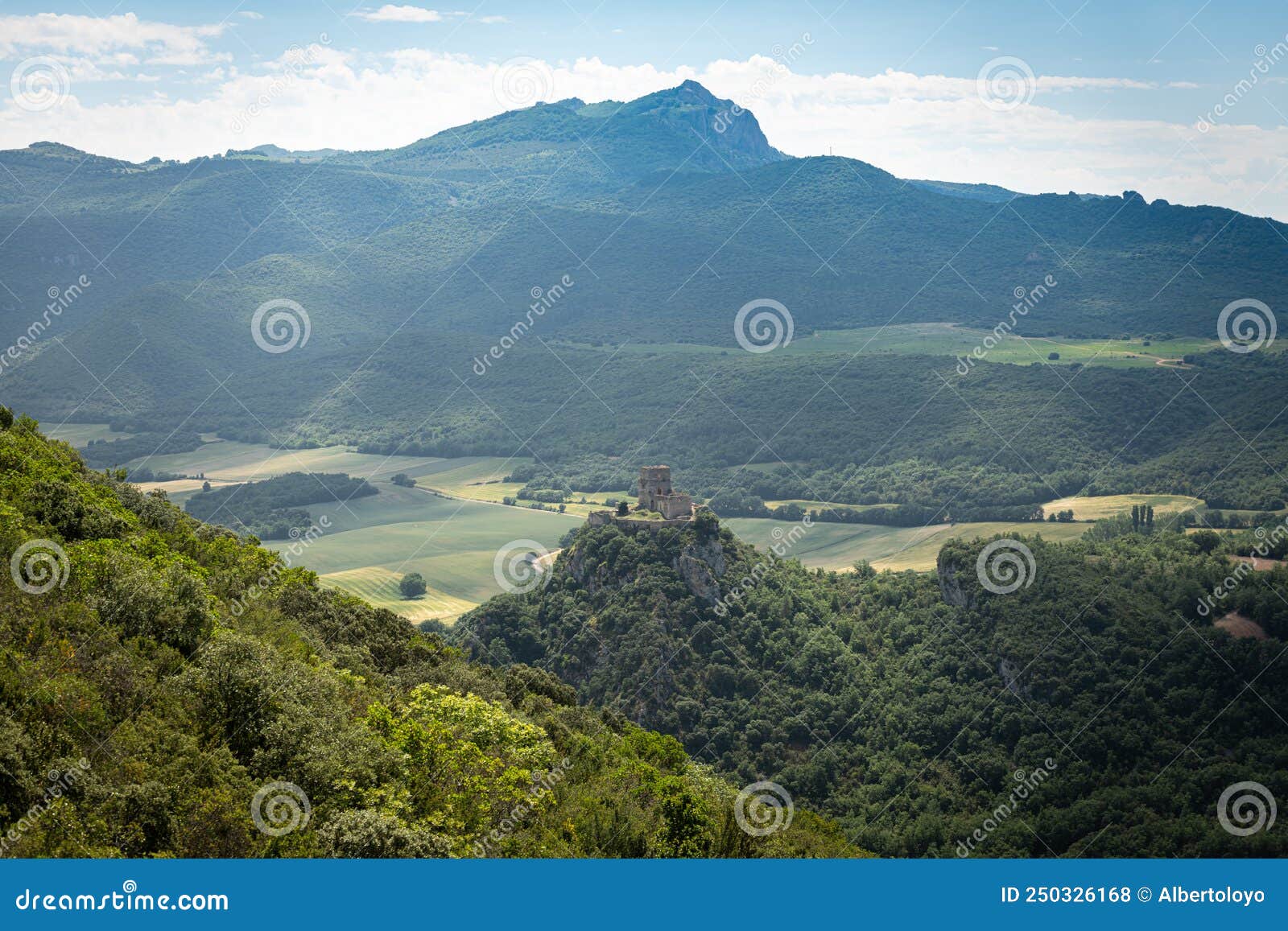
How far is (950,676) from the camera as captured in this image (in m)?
63.1

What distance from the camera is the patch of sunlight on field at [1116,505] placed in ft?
371

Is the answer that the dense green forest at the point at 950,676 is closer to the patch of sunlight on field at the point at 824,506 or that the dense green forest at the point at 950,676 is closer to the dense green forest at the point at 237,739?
the dense green forest at the point at 237,739

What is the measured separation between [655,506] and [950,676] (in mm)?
20822

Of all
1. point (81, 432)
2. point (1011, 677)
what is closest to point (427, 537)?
point (1011, 677)

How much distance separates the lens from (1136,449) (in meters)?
146

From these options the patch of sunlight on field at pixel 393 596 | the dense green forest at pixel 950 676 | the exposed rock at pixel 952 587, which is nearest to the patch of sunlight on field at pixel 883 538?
the exposed rock at pixel 952 587

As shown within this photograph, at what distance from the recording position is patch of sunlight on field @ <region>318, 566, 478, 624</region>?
293 feet

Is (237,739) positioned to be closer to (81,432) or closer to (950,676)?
(950,676)

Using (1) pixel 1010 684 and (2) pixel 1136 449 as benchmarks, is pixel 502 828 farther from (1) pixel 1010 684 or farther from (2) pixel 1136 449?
(2) pixel 1136 449

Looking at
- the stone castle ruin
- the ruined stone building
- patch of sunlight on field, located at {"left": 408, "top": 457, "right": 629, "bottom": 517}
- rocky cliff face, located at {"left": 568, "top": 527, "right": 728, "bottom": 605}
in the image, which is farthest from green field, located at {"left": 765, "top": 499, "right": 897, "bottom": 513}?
rocky cliff face, located at {"left": 568, "top": 527, "right": 728, "bottom": 605}

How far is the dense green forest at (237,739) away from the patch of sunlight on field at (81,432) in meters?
151

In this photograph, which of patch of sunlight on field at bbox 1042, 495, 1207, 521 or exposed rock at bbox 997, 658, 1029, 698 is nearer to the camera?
exposed rock at bbox 997, 658, 1029, 698

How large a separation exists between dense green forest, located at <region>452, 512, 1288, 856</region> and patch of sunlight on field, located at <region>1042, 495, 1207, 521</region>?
1467 inches

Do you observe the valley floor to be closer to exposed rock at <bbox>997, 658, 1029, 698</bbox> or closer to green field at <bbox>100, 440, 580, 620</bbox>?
green field at <bbox>100, 440, 580, 620</bbox>
